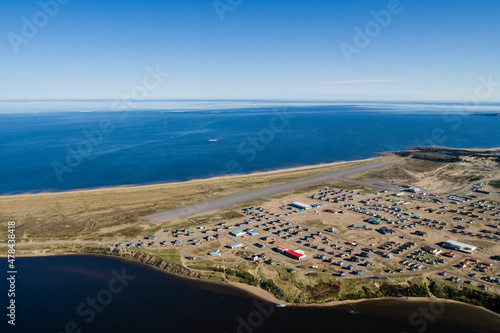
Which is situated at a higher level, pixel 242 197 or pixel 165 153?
pixel 165 153

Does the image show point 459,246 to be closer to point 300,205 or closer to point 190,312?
point 300,205

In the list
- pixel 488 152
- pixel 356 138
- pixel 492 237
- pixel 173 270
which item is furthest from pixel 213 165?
pixel 488 152

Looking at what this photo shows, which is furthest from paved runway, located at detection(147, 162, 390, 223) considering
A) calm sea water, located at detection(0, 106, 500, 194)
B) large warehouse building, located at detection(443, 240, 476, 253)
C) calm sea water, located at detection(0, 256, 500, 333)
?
large warehouse building, located at detection(443, 240, 476, 253)

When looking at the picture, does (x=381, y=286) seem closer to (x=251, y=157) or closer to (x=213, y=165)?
(x=213, y=165)

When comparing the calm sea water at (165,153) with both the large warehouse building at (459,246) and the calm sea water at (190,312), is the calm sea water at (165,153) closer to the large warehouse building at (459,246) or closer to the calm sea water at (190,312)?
the calm sea water at (190,312)

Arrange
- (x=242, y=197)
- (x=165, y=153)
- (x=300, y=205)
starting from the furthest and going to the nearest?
(x=165, y=153) < (x=242, y=197) < (x=300, y=205)

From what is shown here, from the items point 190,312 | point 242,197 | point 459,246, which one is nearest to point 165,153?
point 242,197
